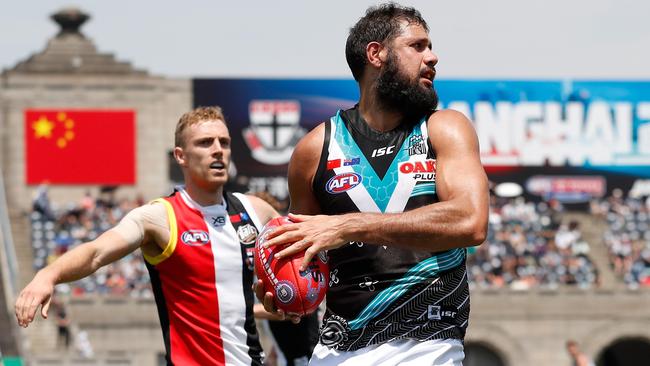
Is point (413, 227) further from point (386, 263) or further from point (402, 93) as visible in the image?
point (402, 93)

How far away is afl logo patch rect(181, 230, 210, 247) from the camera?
7.49m

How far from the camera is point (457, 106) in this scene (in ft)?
158

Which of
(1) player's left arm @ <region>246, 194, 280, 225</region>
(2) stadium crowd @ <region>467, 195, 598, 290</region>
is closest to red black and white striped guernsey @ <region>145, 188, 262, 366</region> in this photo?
(1) player's left arm @ <region>246, 194, 280, 225</region>

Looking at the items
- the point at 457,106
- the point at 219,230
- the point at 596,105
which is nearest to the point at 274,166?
the point at 457,106

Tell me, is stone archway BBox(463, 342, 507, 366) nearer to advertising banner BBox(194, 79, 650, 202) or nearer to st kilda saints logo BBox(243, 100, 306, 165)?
advertising banner BBox(194, 79, 650, 202)

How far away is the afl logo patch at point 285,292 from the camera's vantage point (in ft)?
17.3

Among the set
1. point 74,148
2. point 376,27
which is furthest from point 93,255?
point 74,148

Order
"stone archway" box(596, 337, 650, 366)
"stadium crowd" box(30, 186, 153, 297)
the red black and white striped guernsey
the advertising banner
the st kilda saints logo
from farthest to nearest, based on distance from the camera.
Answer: the advertising banner → the st kilda saints logo → "stone archway" box(596, 337, 650, 366) → "stadium crowd" box(30, 186, 153, 297) → the red black and white striped guernsey

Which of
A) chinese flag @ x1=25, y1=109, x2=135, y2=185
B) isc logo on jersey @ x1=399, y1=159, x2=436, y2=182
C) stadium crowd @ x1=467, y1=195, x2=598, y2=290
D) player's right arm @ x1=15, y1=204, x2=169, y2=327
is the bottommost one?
stadium crowd @ x1=467, y1=195, x2=598, y2=290

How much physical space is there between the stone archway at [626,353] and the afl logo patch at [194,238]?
132ft

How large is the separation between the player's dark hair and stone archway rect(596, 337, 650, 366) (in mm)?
42242

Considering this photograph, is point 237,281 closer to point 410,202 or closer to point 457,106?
point 410,202

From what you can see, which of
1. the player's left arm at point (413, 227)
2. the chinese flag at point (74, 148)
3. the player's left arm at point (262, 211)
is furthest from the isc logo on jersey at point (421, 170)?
the chinese flag at point (74, 148)

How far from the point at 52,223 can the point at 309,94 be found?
9.91 m
